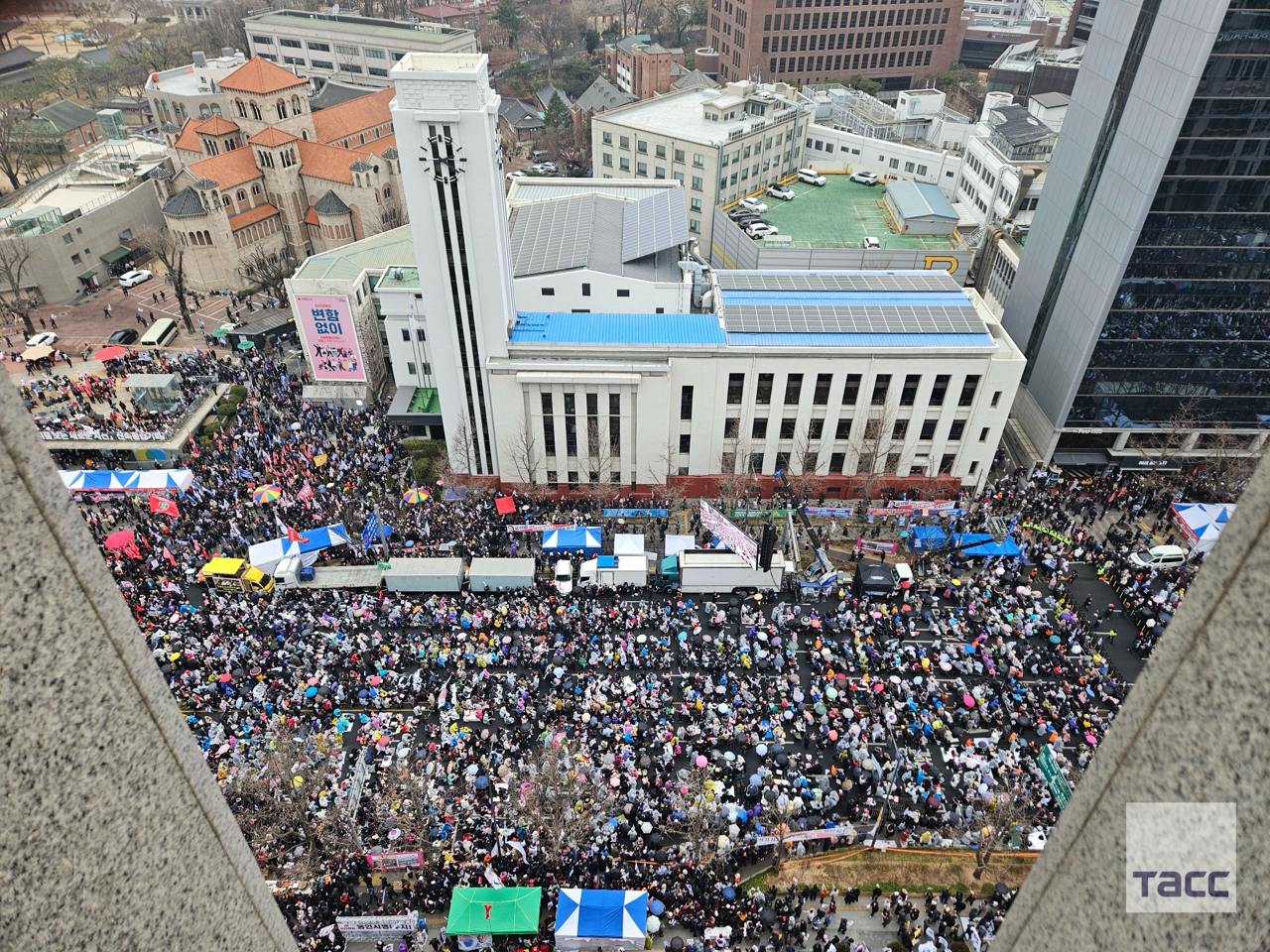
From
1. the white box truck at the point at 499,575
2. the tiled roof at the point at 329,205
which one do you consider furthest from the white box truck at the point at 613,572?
the tiled roof at the point at 329,205

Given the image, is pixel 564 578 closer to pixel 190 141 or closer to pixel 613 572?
pixel 613 572

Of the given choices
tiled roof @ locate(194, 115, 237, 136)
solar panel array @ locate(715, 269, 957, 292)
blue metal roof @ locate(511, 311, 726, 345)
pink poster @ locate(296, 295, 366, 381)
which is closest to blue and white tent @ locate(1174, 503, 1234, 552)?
solar panel array @ locate(715, 269, 957, 292)

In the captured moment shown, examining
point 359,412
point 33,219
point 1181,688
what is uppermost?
point 1181,688

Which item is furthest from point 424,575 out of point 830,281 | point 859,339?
point 830,281

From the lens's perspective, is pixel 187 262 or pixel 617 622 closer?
pixel 617 622

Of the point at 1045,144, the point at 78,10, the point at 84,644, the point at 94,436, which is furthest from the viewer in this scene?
the point at 1045,144

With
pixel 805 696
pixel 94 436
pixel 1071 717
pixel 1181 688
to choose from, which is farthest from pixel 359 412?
pixel 1181 688

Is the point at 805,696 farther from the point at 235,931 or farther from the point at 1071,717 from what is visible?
the point at 235,931

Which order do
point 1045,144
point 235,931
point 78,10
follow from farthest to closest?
point 1045,144 → point 235,931 → point 78,10
